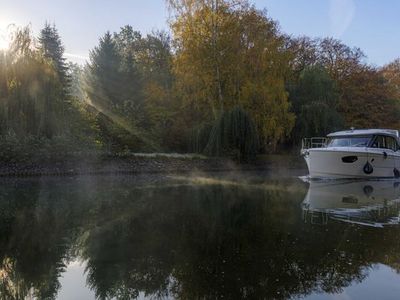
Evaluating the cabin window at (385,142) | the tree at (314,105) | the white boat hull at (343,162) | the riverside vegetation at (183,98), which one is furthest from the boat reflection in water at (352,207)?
the tree at (314,105)

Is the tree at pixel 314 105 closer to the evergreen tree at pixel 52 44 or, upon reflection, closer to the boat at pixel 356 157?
the boat at pixel 356 157

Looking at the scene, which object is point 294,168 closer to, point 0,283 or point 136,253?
point 136,253

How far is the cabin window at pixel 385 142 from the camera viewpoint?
787 inches

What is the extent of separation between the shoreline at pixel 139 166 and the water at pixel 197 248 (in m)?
6.80

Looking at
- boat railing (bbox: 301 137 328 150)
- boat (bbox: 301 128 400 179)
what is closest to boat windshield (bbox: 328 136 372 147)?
boat (bbox: 301 128 400 179)

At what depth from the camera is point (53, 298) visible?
4324mm

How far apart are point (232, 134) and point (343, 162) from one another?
270 inches

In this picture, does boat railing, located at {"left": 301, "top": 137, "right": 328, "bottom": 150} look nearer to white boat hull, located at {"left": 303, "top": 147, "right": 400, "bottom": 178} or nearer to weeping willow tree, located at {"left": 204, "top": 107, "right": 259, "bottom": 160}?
white boat hull, located at {"left": 303, "top": 147, "right": 400, "bottom": 178}

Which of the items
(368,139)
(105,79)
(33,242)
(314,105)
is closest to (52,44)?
(105,79)

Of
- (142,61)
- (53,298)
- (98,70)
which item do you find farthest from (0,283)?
(142,61)

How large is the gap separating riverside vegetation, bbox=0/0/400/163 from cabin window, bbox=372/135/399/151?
6.26 meters

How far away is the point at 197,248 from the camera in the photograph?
20.0ft

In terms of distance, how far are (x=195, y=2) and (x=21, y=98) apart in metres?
12.8

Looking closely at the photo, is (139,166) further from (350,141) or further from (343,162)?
(350,141)
